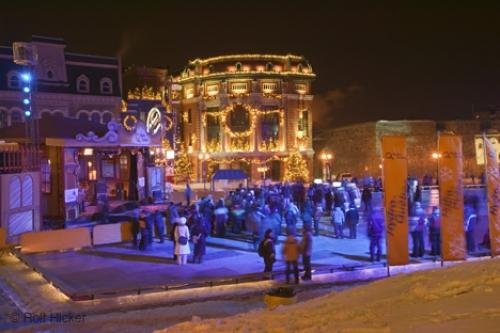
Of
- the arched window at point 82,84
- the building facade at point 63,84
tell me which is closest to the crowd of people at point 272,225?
the building facade at point 63,84

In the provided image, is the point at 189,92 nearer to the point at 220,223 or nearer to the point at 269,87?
the point at 269,87

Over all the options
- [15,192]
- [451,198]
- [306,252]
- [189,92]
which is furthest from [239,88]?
[306,252]

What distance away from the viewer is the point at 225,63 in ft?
174

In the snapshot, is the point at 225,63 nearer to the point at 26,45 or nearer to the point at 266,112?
the point at 266,112

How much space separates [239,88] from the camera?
52.5 m

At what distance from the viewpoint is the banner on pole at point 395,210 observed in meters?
13.2

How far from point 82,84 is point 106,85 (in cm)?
165

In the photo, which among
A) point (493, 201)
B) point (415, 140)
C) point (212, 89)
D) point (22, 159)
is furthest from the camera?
point (212, 89)

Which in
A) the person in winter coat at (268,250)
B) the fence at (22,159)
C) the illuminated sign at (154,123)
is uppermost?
the illuminated sign at (154,123)

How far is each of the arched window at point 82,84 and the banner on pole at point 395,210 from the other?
28575mm

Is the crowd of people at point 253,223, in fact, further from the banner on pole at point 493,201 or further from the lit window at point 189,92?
the lit window at point 189,92

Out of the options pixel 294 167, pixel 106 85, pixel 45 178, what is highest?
pixel 106 85

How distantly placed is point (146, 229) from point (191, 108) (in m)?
38.2

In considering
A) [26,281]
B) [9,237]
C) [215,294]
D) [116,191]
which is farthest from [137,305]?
[116,191]
